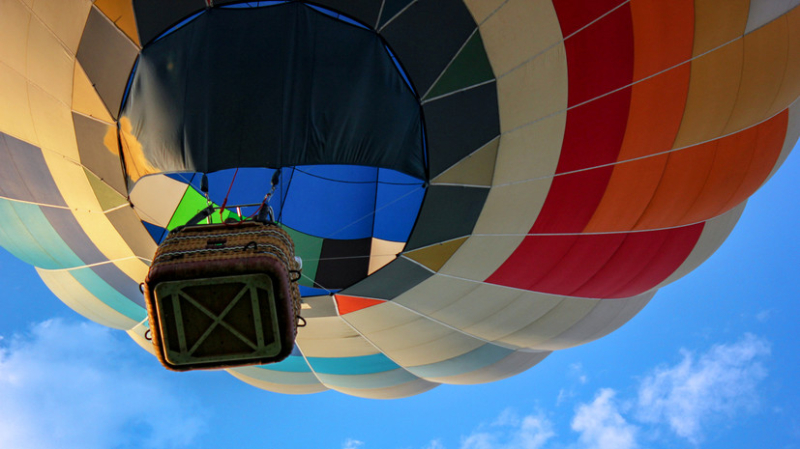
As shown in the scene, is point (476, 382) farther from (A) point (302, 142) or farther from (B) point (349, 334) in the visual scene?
(A) point (302, 142)

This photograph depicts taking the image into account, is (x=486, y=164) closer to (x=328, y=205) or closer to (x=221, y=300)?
(x=221, y=300)

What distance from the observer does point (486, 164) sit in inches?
123

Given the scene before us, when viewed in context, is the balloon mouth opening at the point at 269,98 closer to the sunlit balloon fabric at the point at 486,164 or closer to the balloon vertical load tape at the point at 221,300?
the sunlit balloon fabric at the point at 486,164

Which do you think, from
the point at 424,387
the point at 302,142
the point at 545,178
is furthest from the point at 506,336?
the point at 302,142

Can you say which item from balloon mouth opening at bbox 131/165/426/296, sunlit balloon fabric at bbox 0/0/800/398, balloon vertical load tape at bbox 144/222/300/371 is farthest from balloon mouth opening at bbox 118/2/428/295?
balloon mouth opening at bbox 131/165/426/296

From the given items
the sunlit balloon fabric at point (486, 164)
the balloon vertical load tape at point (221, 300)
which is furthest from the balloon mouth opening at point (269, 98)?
the balloon vertical load tape at point (221, 300)

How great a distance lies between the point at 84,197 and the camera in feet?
11.4

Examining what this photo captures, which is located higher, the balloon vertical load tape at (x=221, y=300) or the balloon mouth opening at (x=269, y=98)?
the balloon mouth opening at (x=269, y=98)

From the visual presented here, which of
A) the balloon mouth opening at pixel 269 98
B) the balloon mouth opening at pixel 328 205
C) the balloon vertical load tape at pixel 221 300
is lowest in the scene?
the balloon vertical load tape at pixel 221 300

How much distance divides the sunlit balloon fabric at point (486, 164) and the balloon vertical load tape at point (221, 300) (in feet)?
2.83

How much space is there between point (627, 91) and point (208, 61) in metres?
2.22

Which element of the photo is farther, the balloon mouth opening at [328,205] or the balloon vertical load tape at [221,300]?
the balloon mouth opening at [328,205]

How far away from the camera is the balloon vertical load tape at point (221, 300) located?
2.20m

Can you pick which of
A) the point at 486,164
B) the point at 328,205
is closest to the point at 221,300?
the point at 486,164
